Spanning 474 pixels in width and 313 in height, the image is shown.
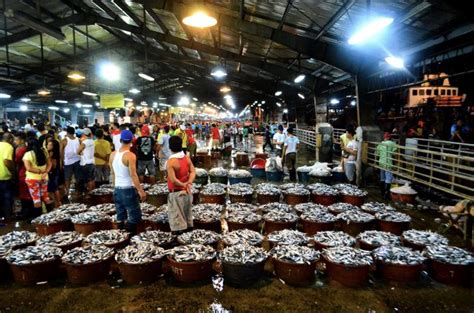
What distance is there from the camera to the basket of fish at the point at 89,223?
6504mm

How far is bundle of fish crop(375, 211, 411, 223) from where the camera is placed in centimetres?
655

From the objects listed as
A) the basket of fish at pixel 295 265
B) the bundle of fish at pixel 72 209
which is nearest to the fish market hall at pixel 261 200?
the basket of fish at pixel 295 265

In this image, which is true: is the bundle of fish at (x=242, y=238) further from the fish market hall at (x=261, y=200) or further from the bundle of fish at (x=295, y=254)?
the bundle of fish at (x=295, y=254)

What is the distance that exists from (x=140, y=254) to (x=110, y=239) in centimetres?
110

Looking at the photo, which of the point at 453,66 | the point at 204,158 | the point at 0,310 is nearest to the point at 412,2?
the point at 453,66

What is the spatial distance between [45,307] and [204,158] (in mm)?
11979

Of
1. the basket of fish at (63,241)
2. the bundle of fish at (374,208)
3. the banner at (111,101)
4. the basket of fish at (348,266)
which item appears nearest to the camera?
the basket of fish at (348,266)

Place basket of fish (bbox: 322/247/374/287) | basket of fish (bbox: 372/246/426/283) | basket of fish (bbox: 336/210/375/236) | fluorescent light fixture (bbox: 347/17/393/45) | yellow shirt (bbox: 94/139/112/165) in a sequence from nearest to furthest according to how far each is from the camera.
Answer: basket of fish (bbox: 322/247/374/287)
basket of fish (bbox: 372/246/426/283)
fluorescent light fixture (bbox: 347/17/393/45)
basket of fish (bbox: 336/210/375/236)
yellow shirt (bbox: 94/139/112/165)

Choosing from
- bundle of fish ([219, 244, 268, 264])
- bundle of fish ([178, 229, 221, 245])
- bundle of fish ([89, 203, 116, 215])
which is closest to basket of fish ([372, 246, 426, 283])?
bundle of fish ([219, 244, 268, 264])

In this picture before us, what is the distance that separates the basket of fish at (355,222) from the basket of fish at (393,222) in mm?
182

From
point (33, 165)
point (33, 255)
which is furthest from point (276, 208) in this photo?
point (33, 165)

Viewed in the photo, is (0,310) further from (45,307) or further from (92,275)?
(92,275)

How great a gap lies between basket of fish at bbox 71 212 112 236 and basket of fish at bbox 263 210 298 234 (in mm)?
3378

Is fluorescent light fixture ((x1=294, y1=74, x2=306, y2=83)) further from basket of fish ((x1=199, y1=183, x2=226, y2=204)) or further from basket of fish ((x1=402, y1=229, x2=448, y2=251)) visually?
basket of fish ((x1=402, y1=229, x2=448, y2=251))
